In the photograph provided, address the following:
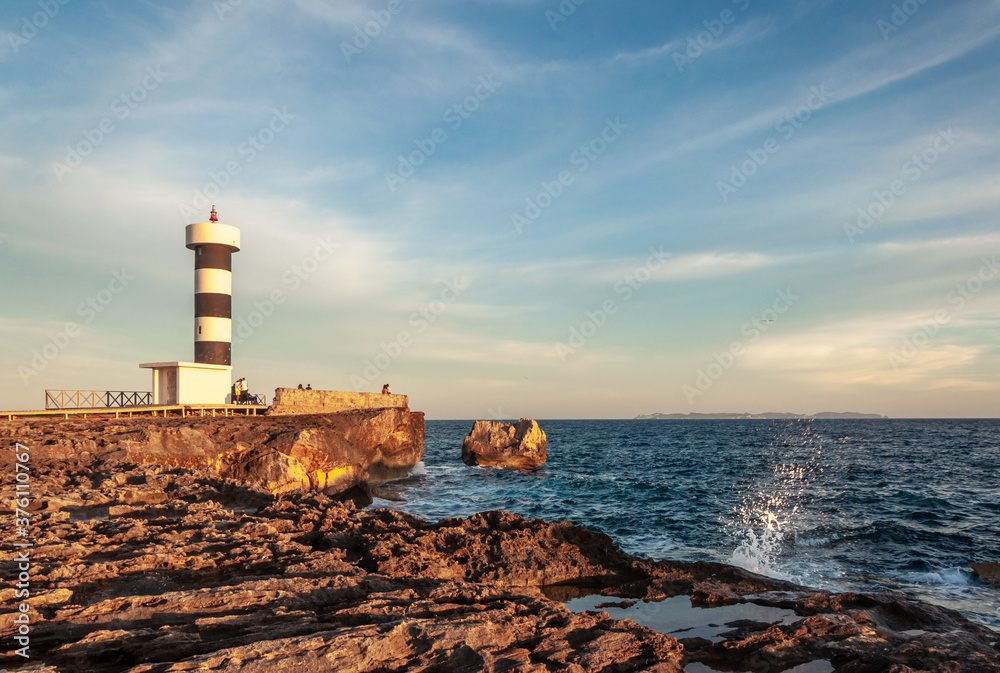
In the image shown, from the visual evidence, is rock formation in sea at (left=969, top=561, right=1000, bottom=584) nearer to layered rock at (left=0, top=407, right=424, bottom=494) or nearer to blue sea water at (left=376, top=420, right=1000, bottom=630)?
blue sea water at (left=376, top=420, right=1000, bottom=630)

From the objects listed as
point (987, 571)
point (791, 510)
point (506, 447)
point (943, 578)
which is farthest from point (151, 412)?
point (987, 571)

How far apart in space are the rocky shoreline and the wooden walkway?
12.0 metres

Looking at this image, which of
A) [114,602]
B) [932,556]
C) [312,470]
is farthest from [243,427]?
[932,556]

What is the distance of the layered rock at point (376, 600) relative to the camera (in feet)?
17.9

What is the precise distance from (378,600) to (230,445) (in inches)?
632

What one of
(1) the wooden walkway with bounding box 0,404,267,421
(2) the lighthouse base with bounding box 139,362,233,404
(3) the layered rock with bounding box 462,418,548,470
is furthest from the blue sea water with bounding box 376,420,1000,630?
(2) the lighthouse base with bounding box 139,362,233,404

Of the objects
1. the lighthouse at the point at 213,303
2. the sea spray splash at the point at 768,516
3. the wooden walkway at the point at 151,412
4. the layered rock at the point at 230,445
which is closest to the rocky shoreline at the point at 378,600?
the sea spray splash at the point at 768,516

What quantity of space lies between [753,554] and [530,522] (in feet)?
22.2

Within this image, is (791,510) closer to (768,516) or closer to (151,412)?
(768,516)

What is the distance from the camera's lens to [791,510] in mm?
21266

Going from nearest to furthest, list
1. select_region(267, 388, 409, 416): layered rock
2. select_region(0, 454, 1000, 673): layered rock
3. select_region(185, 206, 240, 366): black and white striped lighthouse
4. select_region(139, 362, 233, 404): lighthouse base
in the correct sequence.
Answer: select_region(0, 454, 1000, 673): layered rock → select_region(139, 362, 233, 404): lighthouse base → select_region(267, 388, 409, 416): layered rock → select_region(185, 206, 240, 366): black and white striped lighthouse

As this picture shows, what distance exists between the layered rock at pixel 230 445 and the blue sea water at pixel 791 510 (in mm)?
2728

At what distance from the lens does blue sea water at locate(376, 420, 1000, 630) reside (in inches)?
549

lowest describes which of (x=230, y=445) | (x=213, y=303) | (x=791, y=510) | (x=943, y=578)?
(x=791, y=510)
